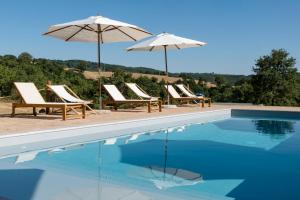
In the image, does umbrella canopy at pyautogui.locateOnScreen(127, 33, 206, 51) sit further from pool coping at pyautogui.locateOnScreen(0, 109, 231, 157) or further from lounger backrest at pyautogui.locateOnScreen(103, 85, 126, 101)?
pool coping at pyautogui.locateOnScreen(0, 109, 231, 157)

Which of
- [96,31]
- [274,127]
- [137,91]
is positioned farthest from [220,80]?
[96,31]

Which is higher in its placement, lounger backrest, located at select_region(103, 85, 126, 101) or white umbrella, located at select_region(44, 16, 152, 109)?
white umbrella, located at select_region(44, 16, 152, 109)

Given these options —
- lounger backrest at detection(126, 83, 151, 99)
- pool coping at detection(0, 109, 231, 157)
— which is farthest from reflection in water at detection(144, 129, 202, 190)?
lounger backrest at detection(126, 83, 151, 99)

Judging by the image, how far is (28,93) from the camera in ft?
26.1

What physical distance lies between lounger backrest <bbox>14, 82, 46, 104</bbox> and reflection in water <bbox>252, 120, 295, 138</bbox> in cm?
511

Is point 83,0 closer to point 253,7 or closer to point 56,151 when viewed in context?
point 253,7

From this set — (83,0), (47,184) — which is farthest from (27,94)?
(83,0)

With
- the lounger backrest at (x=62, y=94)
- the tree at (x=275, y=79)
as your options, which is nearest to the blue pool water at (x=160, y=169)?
the lounger backrest at (x=62, y=94)

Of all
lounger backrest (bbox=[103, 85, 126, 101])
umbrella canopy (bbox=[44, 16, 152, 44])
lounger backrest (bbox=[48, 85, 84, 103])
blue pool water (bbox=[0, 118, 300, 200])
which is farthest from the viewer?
lounger backrest (bbox=[103, 85, 126, 101])

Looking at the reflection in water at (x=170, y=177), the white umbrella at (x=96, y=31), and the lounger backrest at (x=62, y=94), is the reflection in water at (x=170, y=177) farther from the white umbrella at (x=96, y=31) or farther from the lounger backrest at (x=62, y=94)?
the white umbrella at (x=96, y=31)

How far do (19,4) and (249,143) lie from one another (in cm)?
1812

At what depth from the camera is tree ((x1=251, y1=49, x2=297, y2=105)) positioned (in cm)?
2581

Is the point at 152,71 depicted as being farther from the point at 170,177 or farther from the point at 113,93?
the point at 170,177

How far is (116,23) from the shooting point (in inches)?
340
